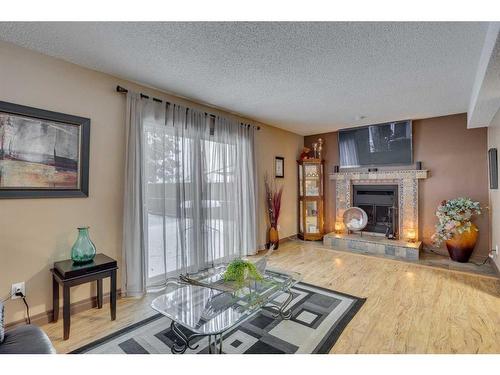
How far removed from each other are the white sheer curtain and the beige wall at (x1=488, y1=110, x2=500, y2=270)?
3.24m

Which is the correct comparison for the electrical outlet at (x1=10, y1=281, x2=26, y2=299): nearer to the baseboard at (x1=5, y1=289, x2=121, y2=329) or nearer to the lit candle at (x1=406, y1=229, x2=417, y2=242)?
the baseboard at (x1=5, y1=289, x2=121, y2=329)

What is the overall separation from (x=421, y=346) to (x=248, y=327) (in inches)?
50.2

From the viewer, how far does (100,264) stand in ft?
6.95

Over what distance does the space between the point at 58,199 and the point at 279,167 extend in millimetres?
3534

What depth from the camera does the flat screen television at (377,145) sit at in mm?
4312

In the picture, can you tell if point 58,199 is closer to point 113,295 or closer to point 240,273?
point 113,295

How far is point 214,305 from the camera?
6.18ft

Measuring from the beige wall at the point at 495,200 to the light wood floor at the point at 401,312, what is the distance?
2.03 feet

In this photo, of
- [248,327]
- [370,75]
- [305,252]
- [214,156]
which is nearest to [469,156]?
[370,75]

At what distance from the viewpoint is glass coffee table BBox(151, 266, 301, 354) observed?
63.4 inches

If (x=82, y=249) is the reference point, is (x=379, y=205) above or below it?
above

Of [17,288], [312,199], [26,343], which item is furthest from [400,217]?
[17,288]

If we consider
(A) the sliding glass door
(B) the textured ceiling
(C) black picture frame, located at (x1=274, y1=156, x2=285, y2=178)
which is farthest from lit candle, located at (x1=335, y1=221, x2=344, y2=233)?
(B) the textured ceiling

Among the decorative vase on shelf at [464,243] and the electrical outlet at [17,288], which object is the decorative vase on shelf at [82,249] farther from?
the decorative vase on shelf at [464,243]
